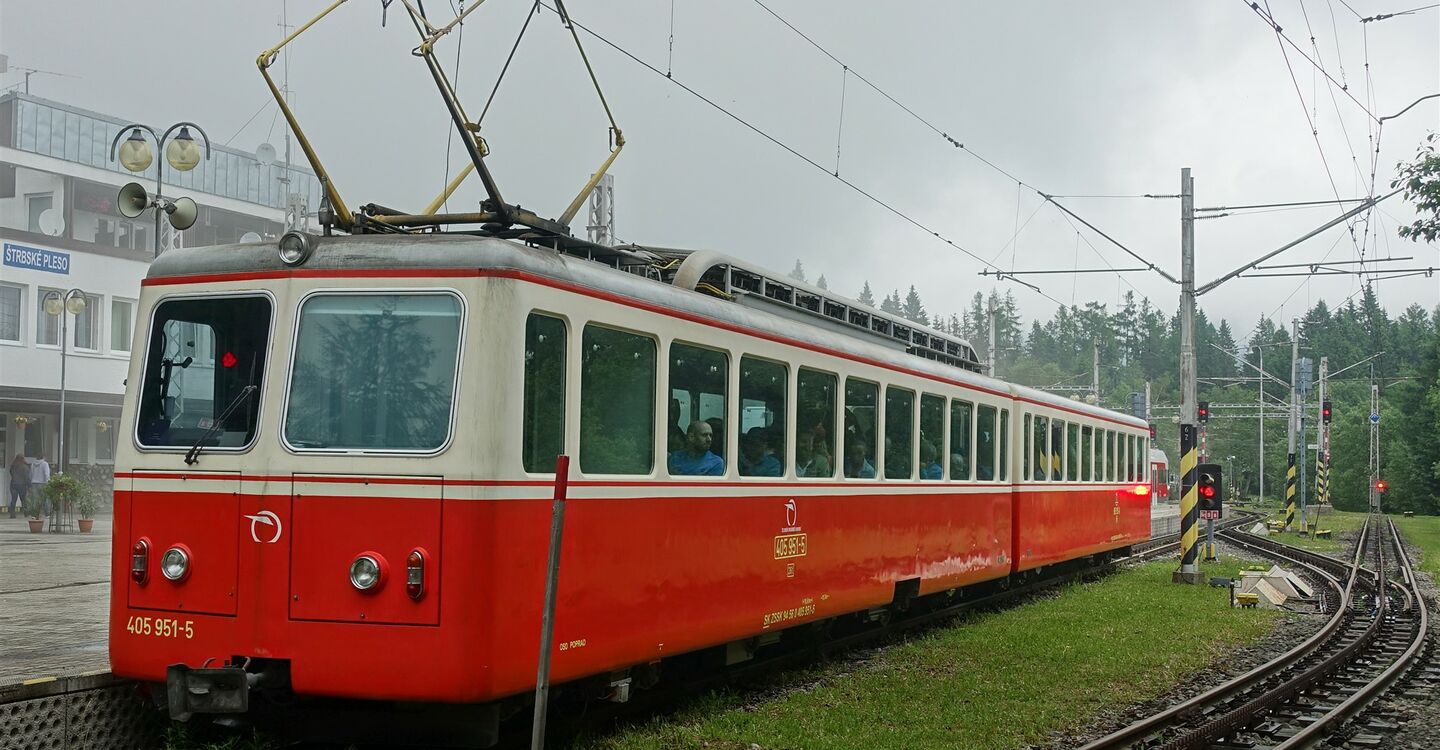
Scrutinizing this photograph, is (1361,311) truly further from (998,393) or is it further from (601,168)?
(601,168)

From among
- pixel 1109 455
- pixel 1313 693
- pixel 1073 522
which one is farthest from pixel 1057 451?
pixel 1313 693

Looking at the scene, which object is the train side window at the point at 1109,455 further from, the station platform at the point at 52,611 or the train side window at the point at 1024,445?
the station platform at the point at 52,611

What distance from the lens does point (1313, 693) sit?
462 inches

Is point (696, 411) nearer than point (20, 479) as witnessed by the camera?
Yes

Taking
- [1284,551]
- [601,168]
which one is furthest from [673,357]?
[1284,551]

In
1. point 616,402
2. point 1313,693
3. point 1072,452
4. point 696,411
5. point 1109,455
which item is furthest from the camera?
point 1109,455

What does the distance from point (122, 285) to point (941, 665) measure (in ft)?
102

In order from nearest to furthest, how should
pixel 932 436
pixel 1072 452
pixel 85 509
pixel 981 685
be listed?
1. pixel 981 685
2. pixel 932 436
3. pixel 1072 452
4. pixel 85 509

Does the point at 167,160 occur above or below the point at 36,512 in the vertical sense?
above

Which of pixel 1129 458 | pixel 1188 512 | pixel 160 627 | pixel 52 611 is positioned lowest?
pixel 52 611

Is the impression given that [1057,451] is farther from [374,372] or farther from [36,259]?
[36,259]

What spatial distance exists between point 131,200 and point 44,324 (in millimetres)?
26159

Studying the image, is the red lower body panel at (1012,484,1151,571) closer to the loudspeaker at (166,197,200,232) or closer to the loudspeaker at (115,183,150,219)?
the loudspeaker at (166,197,200,232)

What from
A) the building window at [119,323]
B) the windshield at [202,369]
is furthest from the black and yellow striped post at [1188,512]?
the building window at [119,323]
